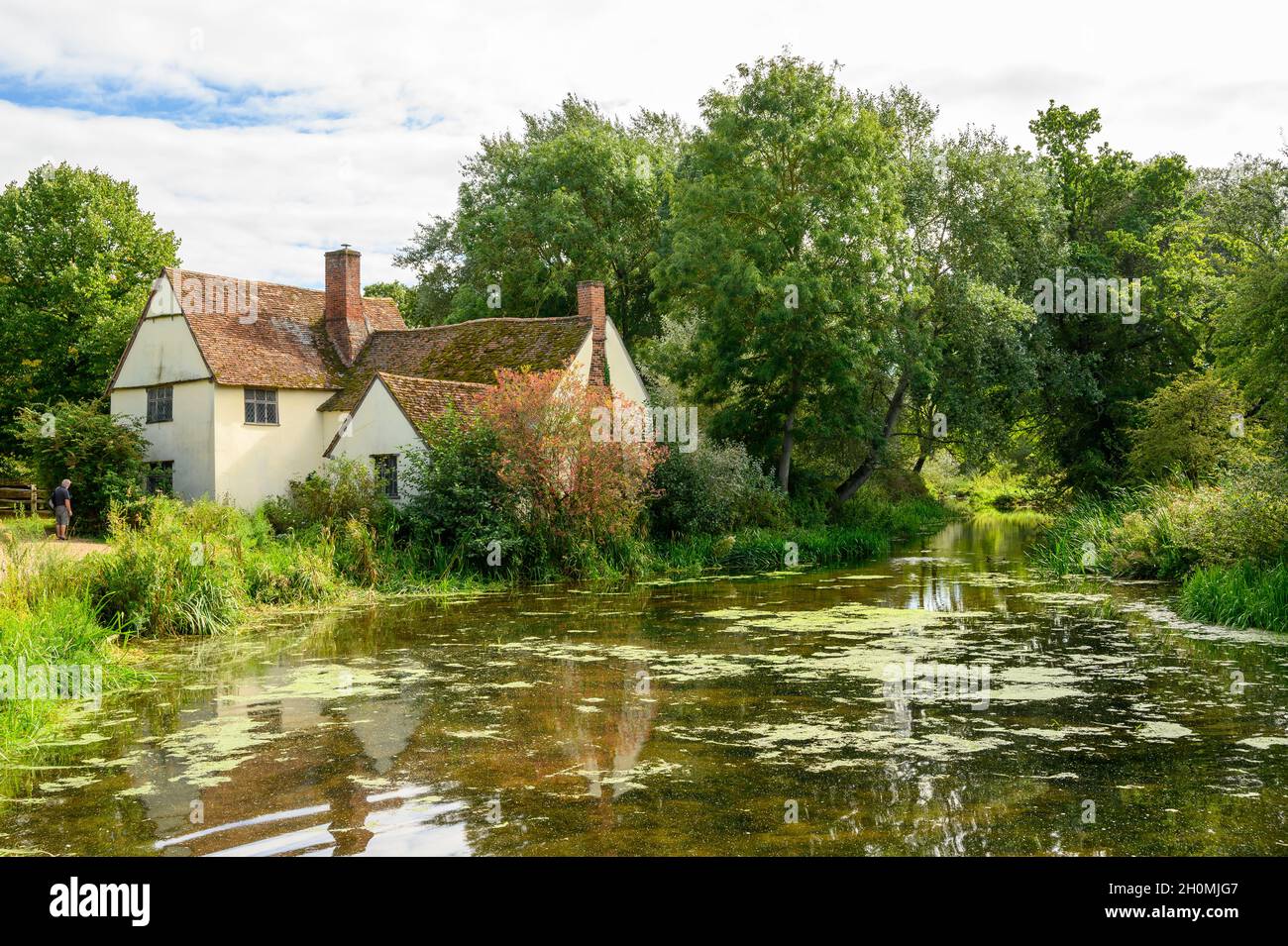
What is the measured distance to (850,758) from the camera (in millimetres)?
8305

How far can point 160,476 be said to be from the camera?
29.4 metres

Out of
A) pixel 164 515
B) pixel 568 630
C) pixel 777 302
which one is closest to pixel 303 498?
pixel 164 515

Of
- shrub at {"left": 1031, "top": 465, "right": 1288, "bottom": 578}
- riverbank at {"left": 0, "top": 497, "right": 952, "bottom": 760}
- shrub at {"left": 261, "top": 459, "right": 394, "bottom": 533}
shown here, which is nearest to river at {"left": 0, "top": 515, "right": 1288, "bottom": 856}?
riverbank at {"left": 0, "top": 497, "right": 952, "bottom": 760}

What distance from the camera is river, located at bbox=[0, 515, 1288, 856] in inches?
261

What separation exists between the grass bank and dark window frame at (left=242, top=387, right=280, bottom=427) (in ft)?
68.9

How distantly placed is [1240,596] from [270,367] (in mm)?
25152

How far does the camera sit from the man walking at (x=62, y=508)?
24594mm

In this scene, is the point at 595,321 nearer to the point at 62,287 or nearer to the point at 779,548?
the point at 779,548

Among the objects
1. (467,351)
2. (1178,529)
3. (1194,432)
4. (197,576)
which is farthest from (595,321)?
(1178,529)

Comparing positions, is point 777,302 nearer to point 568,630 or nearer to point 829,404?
point 829,404

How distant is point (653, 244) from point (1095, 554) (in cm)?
2343

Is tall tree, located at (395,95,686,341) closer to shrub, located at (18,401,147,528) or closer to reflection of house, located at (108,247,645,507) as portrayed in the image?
reflection of house, located at (108,247,645,507)

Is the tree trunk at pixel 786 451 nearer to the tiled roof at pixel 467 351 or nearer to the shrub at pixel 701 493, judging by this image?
the shrub at pixel 701 493

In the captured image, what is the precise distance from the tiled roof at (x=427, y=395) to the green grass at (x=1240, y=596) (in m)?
15.6
